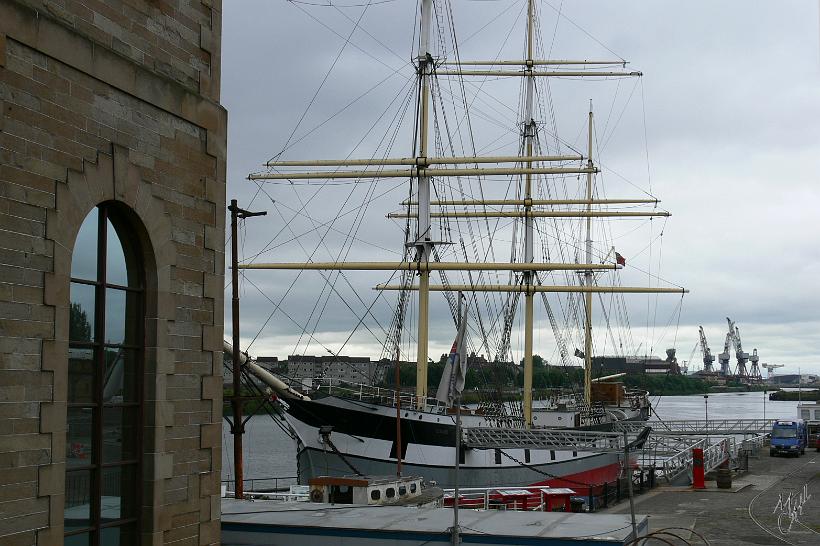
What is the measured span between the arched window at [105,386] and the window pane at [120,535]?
11mm

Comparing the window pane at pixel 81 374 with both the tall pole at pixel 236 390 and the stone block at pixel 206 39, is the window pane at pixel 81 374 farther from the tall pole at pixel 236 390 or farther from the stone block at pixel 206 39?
the tall pole at pixel 236 390

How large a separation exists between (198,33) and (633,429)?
46750 mm

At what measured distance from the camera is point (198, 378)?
463 inches

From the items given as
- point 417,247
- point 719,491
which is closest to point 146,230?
point 719,491

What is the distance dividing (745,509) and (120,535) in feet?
67.9

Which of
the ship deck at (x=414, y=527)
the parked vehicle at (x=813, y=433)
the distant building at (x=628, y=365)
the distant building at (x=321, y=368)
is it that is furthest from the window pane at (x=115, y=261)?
the distant building at (x=628, y=365)

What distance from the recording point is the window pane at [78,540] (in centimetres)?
1014

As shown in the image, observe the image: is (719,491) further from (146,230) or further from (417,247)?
(146,230)

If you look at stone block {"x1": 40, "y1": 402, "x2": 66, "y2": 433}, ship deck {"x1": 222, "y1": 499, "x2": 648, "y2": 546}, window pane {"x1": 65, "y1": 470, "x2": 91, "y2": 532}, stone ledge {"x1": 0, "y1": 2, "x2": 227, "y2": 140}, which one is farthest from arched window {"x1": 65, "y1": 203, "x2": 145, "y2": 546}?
ship deck {"x1": 222, "y1": 499, "x2": 648, "y2": 546}

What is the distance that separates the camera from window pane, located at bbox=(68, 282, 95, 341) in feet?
33.6

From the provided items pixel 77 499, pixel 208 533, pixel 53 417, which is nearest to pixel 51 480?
pixel 53 417

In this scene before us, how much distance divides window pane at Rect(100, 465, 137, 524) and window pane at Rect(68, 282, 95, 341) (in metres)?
1.55

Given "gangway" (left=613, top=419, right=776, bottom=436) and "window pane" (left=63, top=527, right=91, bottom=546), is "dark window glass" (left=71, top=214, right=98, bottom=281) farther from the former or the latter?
"gangway" (left=613, top=419, right=776, bottom=436)

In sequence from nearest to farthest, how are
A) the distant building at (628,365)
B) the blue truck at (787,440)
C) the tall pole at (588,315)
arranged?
the blue truck at (787,440) < the tall pole at (588,315) < the distant building at (628,365)
